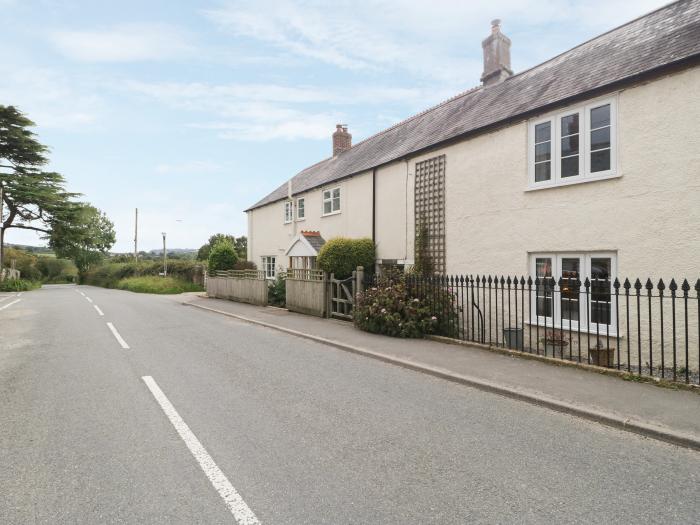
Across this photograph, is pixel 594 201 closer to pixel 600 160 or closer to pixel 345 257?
pixel 600 160

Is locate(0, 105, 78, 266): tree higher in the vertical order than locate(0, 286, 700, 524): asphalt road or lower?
higher

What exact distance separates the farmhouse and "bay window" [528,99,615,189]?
0.9 inches

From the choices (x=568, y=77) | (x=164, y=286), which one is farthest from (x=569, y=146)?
(x=164, y=286)

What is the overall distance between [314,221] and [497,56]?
1001 centimetres

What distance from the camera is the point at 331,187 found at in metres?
18.5

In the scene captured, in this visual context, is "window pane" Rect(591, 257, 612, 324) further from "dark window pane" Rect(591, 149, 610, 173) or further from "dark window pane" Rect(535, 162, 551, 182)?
"dark window pane" Rect(535, 162, 551, 182)

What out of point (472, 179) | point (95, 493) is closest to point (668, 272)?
point (472, 179)

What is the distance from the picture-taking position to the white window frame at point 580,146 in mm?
8266

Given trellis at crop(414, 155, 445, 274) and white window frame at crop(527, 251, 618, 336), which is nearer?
white window frame at crop(527, 251, 618, 336)

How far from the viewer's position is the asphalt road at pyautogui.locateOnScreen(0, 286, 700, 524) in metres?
3.02

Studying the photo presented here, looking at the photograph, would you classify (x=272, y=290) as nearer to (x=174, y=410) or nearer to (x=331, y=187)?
(x=331, y=187)

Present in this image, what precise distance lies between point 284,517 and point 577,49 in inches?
528

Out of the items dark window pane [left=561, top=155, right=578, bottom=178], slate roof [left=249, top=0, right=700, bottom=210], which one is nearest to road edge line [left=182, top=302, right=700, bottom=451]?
dark window pane [left=561, top=155, right=578, bottom=178]

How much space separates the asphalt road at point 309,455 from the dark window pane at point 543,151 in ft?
19.5
